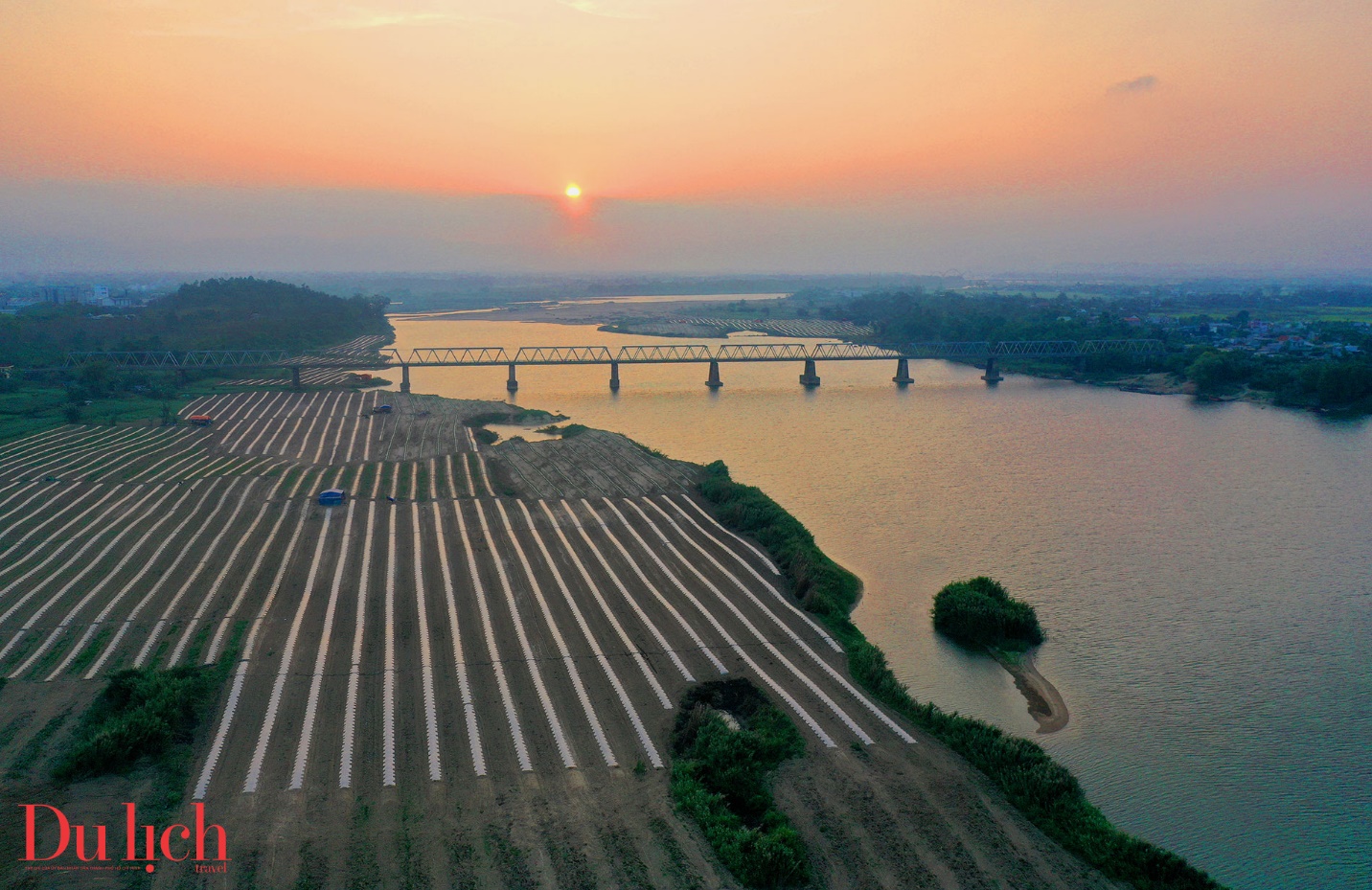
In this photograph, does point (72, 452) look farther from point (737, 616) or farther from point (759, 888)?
point (759, 888)

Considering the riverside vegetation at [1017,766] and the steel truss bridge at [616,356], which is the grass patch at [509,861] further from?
the steel truss bridge at [616,356]

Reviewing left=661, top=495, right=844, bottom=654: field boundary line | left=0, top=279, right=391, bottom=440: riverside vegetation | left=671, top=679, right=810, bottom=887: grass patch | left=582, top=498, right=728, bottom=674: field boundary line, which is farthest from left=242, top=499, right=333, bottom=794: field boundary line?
left=0, top=279, right=391, bottom=440: riverside vegetation

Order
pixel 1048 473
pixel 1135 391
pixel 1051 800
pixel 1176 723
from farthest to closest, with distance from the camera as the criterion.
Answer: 1. pixel 1135 391
2. pixel 1048 473
3. pixel 1176 723
4. pixel 1051 800

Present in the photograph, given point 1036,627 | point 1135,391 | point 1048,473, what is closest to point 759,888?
point 1036,627

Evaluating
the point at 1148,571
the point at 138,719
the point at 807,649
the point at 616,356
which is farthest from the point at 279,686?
the point at 616,356

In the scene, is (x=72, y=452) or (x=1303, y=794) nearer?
(x=1303, y=794)

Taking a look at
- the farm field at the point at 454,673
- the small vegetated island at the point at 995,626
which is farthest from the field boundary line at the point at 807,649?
the small vegetated island at the point at 995,626

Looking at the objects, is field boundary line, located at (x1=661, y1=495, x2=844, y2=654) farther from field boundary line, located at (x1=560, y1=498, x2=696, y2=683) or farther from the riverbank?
the riverbank
